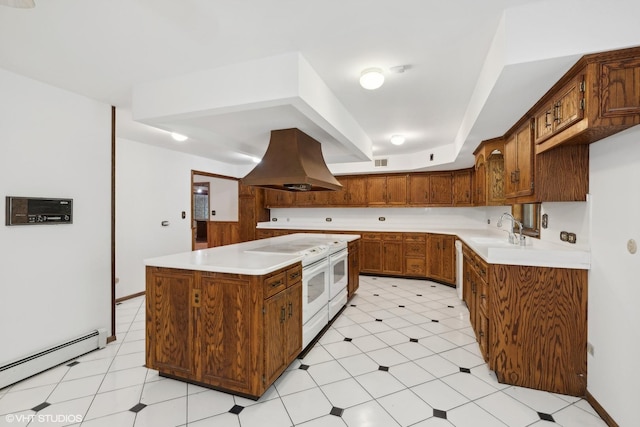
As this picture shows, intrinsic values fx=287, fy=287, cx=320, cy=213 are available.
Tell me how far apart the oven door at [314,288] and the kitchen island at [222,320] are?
20cm

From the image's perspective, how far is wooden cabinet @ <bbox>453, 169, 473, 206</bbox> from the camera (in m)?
5.23

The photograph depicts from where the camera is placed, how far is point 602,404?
1.83m

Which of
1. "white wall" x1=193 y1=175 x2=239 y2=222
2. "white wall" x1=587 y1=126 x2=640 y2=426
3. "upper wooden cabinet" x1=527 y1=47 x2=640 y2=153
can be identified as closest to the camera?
"upper wooden cabinet" x1=527 y1=47 x2=640 y2=153

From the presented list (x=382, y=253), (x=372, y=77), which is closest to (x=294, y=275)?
(x=372, y=77)

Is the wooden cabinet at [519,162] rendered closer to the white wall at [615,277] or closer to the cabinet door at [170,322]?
the white wall at [615,277]

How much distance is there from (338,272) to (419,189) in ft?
9.75

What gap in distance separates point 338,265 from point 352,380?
1426 mm

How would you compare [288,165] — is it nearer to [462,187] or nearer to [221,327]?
Answer: [221,327]

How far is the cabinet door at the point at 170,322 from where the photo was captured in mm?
2123

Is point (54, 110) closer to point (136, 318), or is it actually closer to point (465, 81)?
→ point (136, 318)

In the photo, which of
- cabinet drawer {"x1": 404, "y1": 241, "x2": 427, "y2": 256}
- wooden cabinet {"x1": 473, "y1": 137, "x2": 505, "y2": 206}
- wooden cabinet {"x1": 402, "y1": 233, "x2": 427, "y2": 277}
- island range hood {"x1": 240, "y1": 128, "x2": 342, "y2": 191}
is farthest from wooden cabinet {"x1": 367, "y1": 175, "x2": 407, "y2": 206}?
island range hood {"x1": 240, "y1": 128, "x2": 342, "y2": 191}

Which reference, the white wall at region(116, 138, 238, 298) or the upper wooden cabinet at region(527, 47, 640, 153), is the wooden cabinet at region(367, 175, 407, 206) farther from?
the upper wooden cabinet at region(527, 47, 640, 153)

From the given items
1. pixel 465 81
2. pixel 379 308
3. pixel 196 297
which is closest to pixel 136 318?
pixel 196 297

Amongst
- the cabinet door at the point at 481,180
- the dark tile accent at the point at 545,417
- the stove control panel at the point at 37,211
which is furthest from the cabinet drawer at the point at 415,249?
the stove control panel at the point at 37,211
